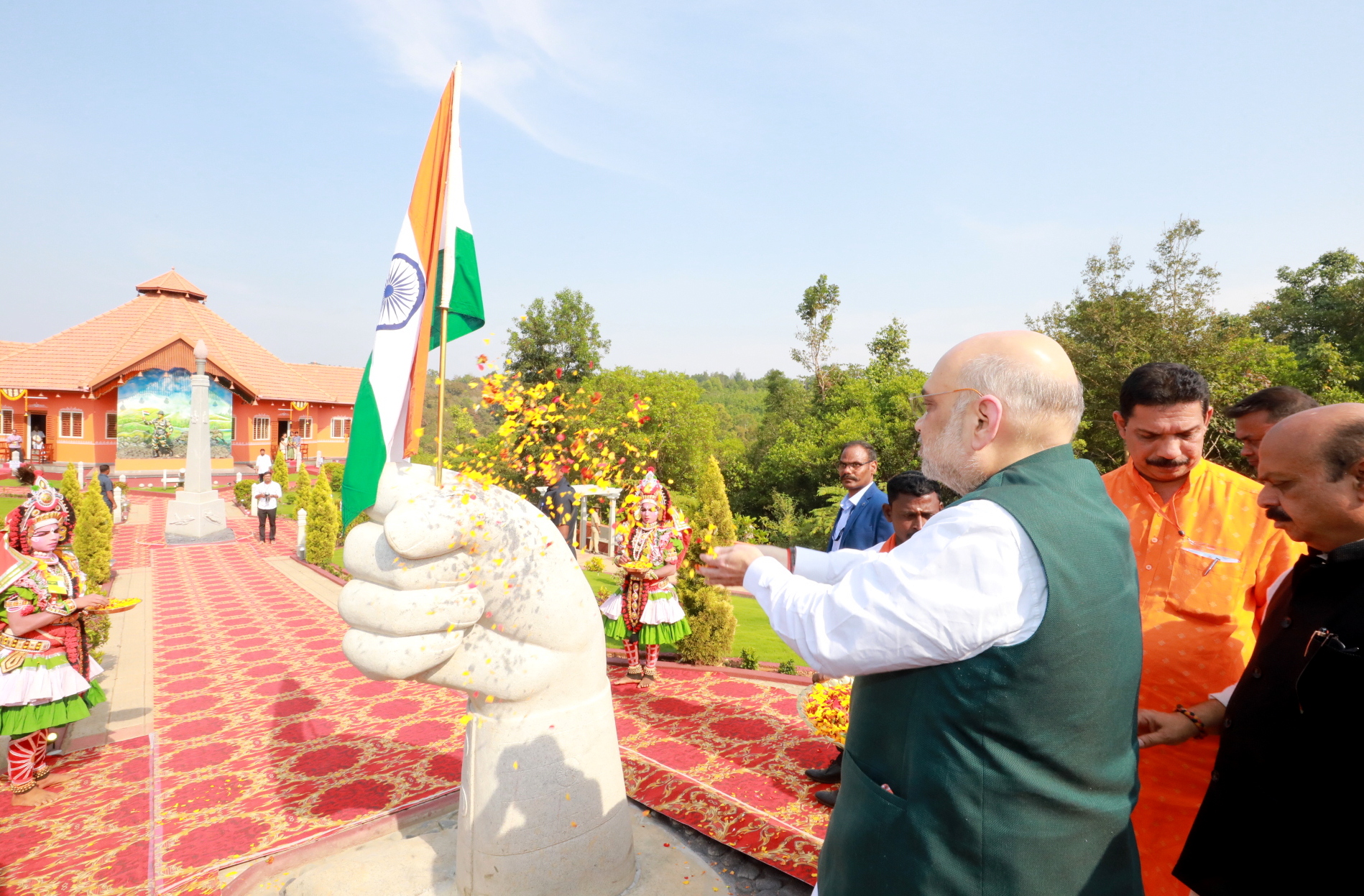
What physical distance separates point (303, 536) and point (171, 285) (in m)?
25.6

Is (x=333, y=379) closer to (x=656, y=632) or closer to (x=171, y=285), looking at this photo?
(x=171, y=285)

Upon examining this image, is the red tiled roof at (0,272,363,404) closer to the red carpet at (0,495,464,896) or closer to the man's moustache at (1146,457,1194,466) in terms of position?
the red carpet at (0,495,464,896)

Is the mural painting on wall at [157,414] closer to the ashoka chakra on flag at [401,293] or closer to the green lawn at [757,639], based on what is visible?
the green lawn at [757,639]

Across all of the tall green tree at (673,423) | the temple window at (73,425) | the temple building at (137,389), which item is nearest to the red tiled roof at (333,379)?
the temple building at (137,389)

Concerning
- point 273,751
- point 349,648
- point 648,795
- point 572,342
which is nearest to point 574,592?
point 349,648

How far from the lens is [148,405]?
28.2 m

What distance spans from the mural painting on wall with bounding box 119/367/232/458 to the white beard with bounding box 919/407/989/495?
106 ft

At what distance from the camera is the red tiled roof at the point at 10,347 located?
28.9m

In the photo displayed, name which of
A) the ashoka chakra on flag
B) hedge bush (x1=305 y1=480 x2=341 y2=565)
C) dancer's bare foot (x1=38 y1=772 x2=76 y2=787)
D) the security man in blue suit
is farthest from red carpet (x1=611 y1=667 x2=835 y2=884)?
hedge bush (x1=305 y1=480 x2=341 y2=565)

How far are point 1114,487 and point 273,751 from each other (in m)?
6.07

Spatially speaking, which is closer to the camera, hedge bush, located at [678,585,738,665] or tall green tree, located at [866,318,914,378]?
hedge bush, located at [678,585,738,665]

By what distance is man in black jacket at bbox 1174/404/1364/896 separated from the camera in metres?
1.69

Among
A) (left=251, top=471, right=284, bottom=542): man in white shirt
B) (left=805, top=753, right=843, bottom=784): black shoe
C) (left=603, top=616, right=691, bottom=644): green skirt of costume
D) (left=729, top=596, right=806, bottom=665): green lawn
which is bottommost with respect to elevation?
(left=729, top=596, right=806, bottom=665): green lawn

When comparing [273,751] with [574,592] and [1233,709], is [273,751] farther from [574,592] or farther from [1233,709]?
[1233,709]
